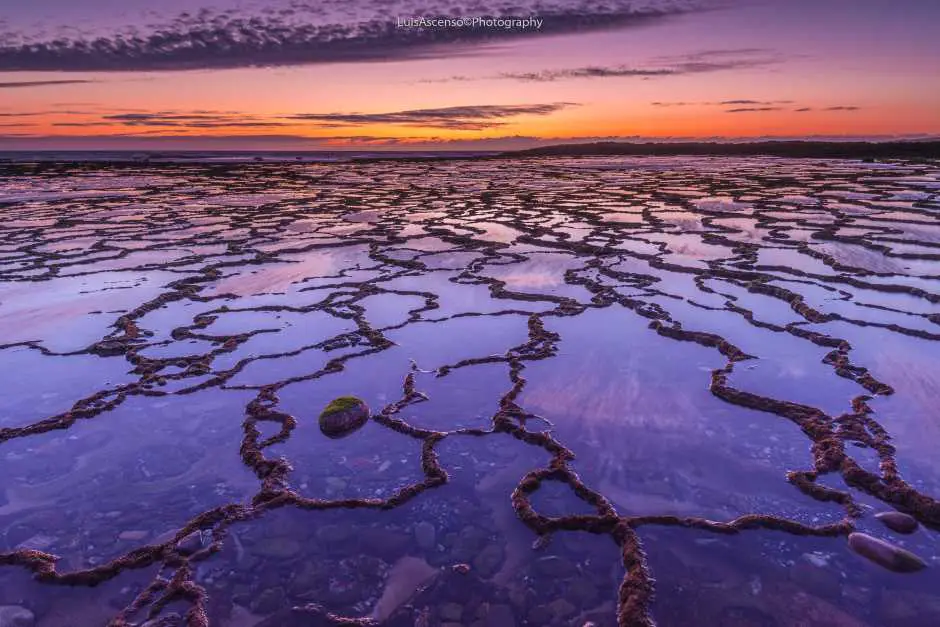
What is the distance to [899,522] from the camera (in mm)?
1905

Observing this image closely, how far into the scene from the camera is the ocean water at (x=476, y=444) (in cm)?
171

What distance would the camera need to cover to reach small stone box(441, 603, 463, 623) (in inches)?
63.7

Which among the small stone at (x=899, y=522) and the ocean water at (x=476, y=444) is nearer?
the ocean water at (x=476, y=444)

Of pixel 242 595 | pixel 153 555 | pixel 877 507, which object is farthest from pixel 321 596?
pixel 877 507

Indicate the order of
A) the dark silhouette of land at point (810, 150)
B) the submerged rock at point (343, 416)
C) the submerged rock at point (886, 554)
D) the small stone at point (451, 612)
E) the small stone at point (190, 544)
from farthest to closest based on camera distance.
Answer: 1. the dark silhouette of land at point (810, 150)
2. the submerged rock at point (343, 416)
3. the small stone at point (190, 544)
4. the submerged rock at point (886, 554)
5. the small stone at point (451, 612)

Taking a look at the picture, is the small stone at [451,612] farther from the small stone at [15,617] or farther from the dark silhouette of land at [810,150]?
the dark silhouette of land at [810,150]

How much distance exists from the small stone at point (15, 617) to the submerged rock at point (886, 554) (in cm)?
240

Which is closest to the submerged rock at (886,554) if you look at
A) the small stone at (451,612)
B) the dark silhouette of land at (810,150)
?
the small stone at (451,612)

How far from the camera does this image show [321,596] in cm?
171

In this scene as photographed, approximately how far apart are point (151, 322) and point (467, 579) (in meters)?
3.49

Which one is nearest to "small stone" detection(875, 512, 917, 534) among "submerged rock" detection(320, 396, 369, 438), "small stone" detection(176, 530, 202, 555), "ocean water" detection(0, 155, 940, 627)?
"ocean water" detection(0, 155, 940, 627)

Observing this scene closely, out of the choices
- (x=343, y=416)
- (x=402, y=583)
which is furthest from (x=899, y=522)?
(x=343, y=416)

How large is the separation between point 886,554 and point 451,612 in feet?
4.26

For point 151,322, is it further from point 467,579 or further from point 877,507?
point 877,507
